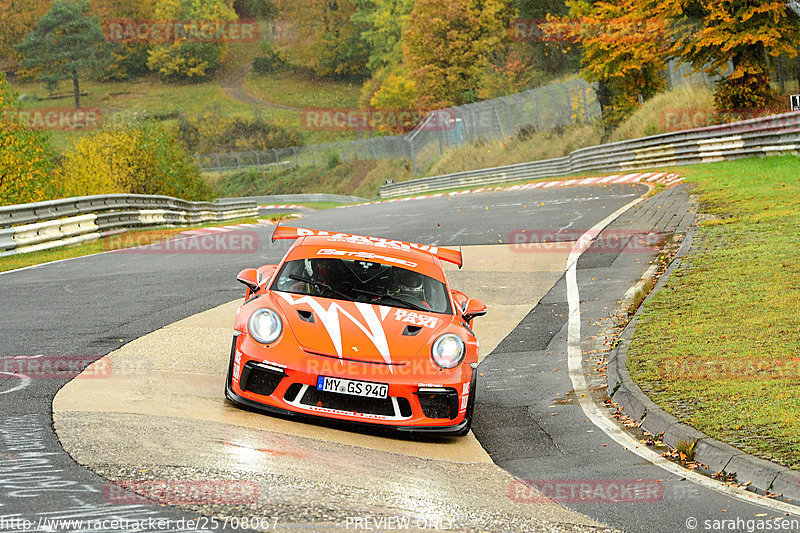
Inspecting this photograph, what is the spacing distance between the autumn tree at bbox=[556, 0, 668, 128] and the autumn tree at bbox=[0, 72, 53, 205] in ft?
80.4

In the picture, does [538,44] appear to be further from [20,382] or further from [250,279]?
[20,382]

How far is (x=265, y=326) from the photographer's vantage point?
7094 millimetres

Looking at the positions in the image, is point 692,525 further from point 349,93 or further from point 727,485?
point 349,93

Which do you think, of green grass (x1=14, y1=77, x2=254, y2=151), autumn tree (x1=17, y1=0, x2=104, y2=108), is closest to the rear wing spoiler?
green grass (x1=14, y1=77, x2=254, y2=151)

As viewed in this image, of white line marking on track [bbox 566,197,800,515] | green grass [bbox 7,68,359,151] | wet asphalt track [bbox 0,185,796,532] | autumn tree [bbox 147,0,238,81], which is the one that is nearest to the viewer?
wet asphalt track [bbox 0,185,796,532]

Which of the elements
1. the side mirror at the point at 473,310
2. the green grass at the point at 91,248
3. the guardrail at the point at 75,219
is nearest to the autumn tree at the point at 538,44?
the guardrail at the point at 75,219

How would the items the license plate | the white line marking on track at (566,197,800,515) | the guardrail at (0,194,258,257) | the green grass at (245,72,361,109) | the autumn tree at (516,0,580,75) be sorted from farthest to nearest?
1. the green grass at (245,72,361,109)
2. the autumn tree at (516,0,580,75)
3. the guardrail at (0,194,258,257)
4. the license plate
5. the white line marking on track at (566,197,800,515)

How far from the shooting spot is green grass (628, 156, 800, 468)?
6.91 metres

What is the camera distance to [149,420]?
660 cm

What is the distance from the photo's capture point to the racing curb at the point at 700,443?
19.0 ft

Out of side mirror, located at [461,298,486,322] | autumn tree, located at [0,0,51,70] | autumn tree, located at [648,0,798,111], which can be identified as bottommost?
side mirror, located at [461,298,486,322]

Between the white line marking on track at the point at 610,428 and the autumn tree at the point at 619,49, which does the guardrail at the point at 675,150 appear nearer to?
the autumn tree at the point at 619,49

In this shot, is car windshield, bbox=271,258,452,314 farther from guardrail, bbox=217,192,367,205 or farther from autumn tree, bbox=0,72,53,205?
guardrail, bbox=217,192,367,205

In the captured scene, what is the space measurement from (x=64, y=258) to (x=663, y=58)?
2986 centimetres
